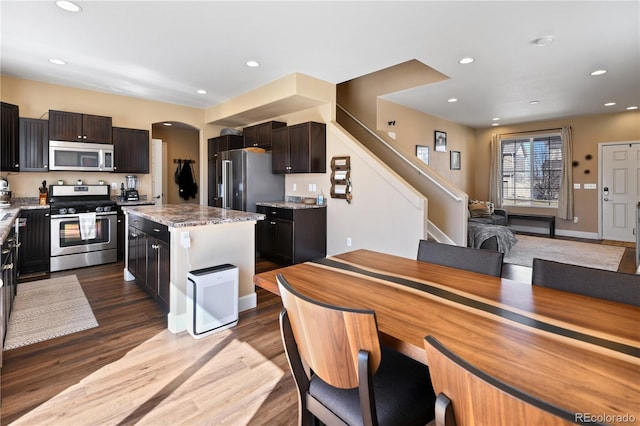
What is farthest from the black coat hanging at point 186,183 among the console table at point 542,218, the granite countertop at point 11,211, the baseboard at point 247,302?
the console table at point 542,218

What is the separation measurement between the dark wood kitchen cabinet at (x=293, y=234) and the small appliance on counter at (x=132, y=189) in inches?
83.9

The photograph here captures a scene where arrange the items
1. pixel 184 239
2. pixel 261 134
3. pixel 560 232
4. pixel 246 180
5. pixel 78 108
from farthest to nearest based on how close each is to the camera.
Answer: pixel 560 232 → pixel 261 134 → pixel 246 180 → pixel 78 108 → pixel 184 239

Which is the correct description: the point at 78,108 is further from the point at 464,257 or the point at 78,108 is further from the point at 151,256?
the point at 464,257

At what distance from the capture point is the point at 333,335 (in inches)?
38.4

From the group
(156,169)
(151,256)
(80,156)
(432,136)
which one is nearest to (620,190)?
(432,136)

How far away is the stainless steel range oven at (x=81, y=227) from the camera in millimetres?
4398

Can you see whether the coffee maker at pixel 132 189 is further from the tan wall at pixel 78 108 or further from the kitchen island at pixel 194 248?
the kitchen island at pixel 194 248

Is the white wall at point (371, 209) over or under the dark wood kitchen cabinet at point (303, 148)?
under

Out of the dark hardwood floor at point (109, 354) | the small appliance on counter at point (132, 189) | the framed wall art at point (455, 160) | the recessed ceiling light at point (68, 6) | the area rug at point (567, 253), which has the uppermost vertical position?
the recessed ceiling light at point (68, 6)

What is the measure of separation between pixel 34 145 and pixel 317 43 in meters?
4.12

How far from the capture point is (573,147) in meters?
7.39

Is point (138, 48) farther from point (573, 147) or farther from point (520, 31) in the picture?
point (573, 147)

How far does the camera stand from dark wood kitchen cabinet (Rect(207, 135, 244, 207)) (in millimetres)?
6235

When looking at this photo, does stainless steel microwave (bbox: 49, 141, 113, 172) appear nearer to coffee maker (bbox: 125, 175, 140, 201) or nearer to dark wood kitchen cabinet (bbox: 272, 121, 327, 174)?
coffee maker (bbox: 125, 175, 140, 201)
